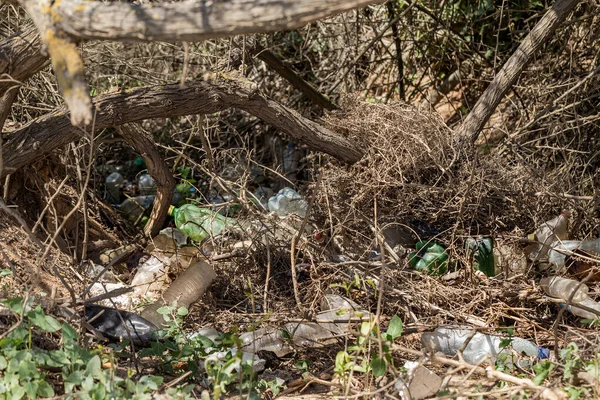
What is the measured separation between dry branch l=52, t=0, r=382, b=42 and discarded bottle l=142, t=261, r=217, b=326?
1.63 m

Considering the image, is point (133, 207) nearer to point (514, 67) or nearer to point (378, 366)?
point (514, 67)

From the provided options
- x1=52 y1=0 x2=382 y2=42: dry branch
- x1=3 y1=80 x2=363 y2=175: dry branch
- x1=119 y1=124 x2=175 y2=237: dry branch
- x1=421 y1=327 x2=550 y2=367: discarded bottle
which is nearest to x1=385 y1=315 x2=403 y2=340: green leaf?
x1=421 y1=327 x2=550 y2=367: discarded bottle

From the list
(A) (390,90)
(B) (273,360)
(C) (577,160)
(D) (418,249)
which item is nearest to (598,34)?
(C) (577,160)

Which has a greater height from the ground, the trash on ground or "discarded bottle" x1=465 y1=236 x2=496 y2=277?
the trash on ground

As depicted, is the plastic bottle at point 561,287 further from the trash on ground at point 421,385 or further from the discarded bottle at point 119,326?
the discarded bottle at point 119,326

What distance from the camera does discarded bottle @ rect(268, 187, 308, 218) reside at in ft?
14.3

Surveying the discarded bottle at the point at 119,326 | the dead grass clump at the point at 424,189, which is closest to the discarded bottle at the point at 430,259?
the dead grass clump at the point at 424,189

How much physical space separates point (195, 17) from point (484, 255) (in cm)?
228

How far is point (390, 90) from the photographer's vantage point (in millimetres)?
Result: 5574

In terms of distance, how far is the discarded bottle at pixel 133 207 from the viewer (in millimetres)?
4918

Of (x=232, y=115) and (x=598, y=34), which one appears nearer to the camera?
(x=598, y=34)

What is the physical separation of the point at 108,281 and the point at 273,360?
1.30m

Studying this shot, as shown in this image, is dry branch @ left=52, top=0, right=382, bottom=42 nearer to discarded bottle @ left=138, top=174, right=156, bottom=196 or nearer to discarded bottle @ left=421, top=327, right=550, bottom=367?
discarded bottle @ left=421, top=327, right=550, bottom=367

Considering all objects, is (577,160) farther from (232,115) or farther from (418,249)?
(232,115)
